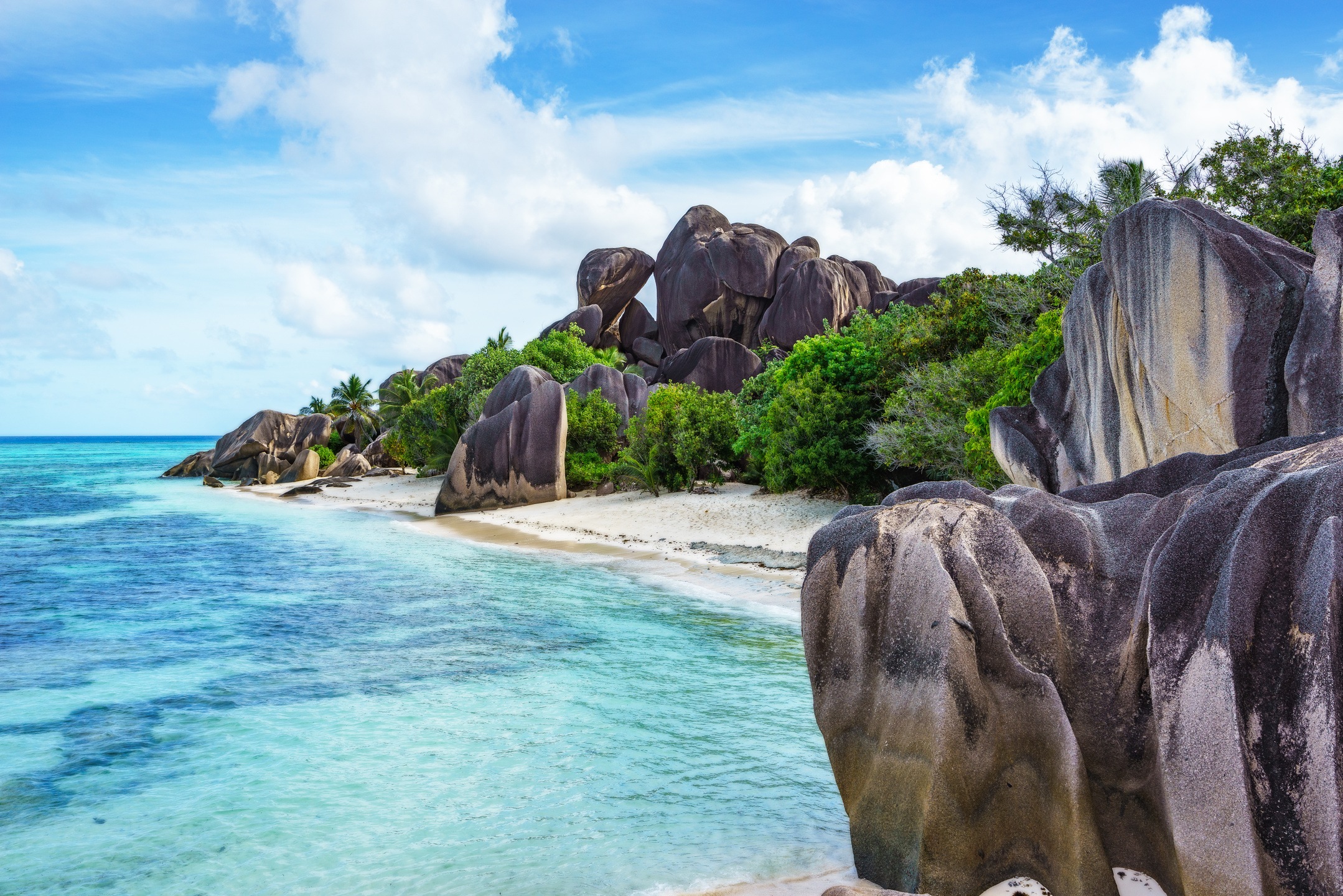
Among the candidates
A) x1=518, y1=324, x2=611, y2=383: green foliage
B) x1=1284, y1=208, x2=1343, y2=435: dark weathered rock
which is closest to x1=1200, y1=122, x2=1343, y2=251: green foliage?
x1=1284, y1=208, x2=1343, y2=435: dark weathered rock

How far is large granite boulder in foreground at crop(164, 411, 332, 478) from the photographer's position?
4522 centimetres

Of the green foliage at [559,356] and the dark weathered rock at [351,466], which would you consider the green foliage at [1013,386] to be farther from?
the dark weathered rock at [351,466]

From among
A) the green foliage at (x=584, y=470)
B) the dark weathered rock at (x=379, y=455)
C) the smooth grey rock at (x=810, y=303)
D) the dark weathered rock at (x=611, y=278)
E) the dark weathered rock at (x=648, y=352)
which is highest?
the dark weathered rock at (x=611, y=278)

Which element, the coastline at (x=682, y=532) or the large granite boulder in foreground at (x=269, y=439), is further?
the large granite boulder in foreground at (x=269, y=439)

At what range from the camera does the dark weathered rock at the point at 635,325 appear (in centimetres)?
4772

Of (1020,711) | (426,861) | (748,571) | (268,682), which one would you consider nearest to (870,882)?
(1020,711)

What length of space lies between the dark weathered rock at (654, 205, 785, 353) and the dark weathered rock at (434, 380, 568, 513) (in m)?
18.7


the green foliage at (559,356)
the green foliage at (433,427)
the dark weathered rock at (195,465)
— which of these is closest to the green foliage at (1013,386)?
the green foliage at (559,356)

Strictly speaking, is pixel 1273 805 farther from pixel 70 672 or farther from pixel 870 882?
pixel 70 672

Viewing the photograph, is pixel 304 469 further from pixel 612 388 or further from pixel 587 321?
pixel 612 388

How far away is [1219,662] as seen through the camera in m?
3.48

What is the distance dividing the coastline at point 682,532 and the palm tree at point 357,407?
2086cm

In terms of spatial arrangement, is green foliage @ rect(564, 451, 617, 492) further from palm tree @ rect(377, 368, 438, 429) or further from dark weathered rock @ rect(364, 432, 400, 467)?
dark weathered rock @ rect(364, 432, 400, 467)

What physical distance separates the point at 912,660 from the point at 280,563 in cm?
1708
